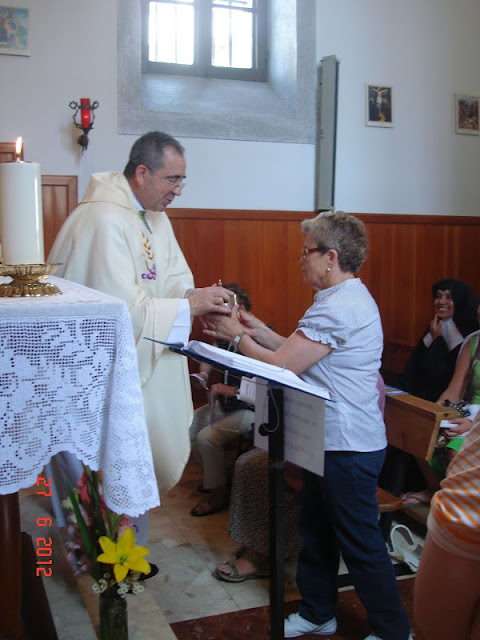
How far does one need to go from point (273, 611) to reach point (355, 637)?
675mm

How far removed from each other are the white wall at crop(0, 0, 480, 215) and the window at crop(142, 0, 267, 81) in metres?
0.53

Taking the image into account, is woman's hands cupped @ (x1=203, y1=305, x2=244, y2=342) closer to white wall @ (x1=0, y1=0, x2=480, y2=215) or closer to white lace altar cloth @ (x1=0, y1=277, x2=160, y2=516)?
white lace altar cloth @ (x1=0, y1=277, x2=160, y2=516)

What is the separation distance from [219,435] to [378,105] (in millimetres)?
3087

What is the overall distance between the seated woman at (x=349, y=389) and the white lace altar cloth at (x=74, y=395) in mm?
882

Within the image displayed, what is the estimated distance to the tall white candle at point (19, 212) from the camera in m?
Result: 1.68

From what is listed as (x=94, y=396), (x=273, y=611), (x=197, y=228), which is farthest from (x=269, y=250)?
(x=94, y=396)

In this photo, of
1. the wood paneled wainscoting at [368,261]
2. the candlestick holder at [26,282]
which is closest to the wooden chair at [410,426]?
the wood paneled wainscoting at [368,261]

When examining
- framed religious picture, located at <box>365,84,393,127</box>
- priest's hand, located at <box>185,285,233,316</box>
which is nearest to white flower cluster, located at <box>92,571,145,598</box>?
priest's hand, located at <box>185,285,233,316</box>

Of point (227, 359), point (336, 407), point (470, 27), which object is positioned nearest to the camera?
point (227, 359)

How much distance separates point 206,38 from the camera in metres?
5.46

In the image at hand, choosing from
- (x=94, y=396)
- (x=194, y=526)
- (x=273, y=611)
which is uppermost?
(x=94, y=396)

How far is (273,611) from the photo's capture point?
212cm

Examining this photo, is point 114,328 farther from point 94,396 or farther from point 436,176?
point 436,176

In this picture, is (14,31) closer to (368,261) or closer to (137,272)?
(137,272)
